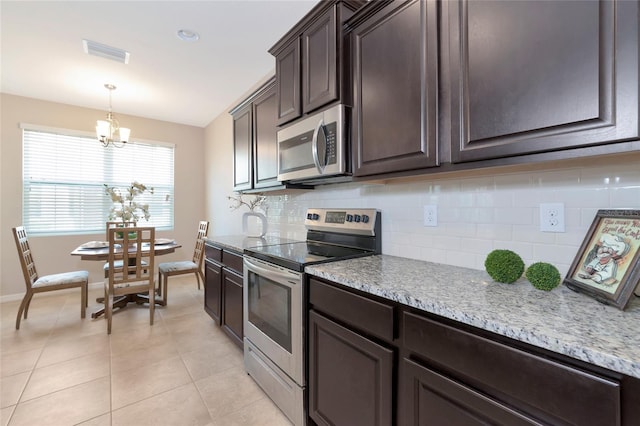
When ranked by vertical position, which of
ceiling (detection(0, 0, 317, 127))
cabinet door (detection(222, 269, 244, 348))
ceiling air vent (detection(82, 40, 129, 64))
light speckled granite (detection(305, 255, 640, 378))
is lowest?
cabinet door (detection(222, 269, 244, 348))

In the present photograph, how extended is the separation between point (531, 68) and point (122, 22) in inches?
114

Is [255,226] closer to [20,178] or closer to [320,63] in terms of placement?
[320,63]

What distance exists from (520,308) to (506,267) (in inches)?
11.1

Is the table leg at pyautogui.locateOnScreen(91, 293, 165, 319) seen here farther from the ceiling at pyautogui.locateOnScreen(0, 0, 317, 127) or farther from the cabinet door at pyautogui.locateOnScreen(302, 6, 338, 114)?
the cabinet door at pyautogui.locateOnScreen(302, 6, 338, 114)

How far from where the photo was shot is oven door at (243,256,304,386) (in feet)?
4.90

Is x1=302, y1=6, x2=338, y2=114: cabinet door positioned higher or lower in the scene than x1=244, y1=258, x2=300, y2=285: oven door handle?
higher

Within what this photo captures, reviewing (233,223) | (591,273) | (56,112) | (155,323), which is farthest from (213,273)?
(56,112)

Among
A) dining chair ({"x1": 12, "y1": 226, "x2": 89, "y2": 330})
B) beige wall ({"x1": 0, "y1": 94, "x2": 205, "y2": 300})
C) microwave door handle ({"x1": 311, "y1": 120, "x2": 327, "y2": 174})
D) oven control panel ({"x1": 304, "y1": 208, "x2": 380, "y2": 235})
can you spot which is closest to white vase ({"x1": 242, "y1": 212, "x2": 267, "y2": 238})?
oven control panel ({"x1": 304, "y1": 208, "x2": 380, "y2": 235})

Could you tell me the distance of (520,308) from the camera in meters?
0.84

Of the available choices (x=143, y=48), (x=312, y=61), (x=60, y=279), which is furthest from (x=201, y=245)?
(x=312, y=61)

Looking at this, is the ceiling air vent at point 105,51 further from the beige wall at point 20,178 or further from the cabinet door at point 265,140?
the beige wall at point 20,178

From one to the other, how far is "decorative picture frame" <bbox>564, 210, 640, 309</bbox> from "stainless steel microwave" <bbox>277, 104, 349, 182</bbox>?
1073 mm

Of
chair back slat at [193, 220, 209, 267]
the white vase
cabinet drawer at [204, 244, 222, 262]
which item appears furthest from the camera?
chair back slat at [193, 220, 209, 267]

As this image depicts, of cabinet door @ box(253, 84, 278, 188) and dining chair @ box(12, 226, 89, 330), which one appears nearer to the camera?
cabinet door @ box(253, 84, 278, 188)
